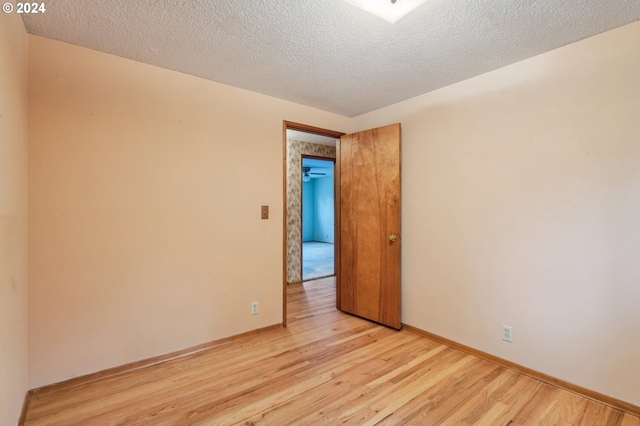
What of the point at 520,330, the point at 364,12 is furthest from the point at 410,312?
the point at 364,12

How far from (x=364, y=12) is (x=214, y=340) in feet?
9.10

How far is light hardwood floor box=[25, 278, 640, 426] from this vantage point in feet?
5.62

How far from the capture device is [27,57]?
186 centimetres

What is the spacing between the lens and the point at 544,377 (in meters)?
2.10

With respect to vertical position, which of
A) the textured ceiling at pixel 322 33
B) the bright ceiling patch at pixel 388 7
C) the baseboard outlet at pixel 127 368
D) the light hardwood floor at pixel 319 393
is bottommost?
the light hardwood floor at pixel 319 393

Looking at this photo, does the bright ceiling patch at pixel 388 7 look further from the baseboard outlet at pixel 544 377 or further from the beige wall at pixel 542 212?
the baseboard outlet at pixel 544 377

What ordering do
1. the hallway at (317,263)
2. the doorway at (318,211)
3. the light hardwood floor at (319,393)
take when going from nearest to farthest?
the light hardwood floor at (319,393), the hallway at (317,263), the doorway at (318,211)

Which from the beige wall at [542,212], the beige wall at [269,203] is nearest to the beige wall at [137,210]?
the beige wall at [269,203]

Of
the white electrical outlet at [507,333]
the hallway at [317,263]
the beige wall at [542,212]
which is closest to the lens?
the beige wall at [542,212]

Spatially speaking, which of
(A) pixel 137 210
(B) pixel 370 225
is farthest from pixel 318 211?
(A) pixel 137 210

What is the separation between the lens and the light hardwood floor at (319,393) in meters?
1.71

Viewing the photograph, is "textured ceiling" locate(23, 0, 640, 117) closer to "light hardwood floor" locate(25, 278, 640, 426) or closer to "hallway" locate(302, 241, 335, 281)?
"light hardwood floor" locate(25, 278, 640, 426)

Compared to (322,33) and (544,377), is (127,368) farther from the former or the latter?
(544,377)

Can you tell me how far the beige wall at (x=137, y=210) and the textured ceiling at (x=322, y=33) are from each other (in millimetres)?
280
